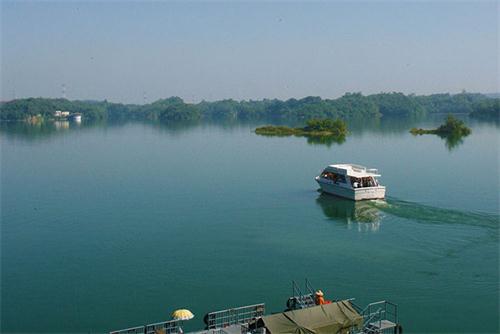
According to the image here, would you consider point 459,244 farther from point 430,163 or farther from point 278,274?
point 430,163

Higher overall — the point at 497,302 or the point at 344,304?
the point at 344,304

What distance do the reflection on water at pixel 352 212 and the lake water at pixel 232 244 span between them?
12cm

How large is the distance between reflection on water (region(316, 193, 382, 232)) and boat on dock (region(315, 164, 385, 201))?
459 mm

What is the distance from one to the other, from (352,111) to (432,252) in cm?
15688

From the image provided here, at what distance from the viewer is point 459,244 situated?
79.2ft

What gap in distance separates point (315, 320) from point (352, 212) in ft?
61.8

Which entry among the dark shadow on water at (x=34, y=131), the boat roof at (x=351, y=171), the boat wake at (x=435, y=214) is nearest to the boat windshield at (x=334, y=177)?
the boat roof at (x=351, y=171)

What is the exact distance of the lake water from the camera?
18141 mm

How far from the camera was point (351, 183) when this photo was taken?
35.6 m

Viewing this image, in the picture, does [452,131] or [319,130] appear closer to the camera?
[452,131]

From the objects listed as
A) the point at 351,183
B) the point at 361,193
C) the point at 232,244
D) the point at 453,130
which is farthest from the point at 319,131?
the point at 232,244

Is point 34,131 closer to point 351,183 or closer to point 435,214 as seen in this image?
point 351,183

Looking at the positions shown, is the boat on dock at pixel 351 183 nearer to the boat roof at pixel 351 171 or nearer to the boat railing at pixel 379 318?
the boat roof at pixel 351 171

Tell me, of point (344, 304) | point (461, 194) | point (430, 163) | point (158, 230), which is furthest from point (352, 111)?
point (344, 304)
